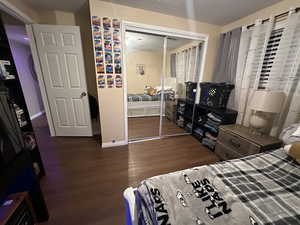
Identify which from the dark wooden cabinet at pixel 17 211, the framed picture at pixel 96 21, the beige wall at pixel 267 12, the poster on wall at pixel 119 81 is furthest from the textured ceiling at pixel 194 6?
the dark wooden cabinet at pixel 17 211

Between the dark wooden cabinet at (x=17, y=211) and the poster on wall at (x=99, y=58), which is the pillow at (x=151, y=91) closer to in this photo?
the poster on wall at (x=99, y=58)

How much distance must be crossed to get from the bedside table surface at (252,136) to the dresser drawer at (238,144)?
46mm

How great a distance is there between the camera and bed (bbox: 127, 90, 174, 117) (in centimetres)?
336

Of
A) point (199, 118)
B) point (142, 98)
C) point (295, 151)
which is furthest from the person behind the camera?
point (142, 98)

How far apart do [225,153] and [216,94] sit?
106 centimetres

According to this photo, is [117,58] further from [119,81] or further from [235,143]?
[235,143]

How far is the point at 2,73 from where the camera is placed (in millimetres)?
1104

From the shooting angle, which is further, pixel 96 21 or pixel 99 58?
pixel 99 58

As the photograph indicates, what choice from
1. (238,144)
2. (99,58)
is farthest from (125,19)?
(238,144)

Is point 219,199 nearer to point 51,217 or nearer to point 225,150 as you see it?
point 225,150

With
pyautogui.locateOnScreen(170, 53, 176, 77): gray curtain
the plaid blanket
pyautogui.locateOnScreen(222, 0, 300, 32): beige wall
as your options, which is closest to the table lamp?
the plaid blanket

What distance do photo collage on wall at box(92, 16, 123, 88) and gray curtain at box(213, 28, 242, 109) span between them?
6.52 ft

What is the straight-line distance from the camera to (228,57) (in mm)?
2232

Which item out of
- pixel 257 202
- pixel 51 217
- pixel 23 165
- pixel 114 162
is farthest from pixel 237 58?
pixel 51 217
